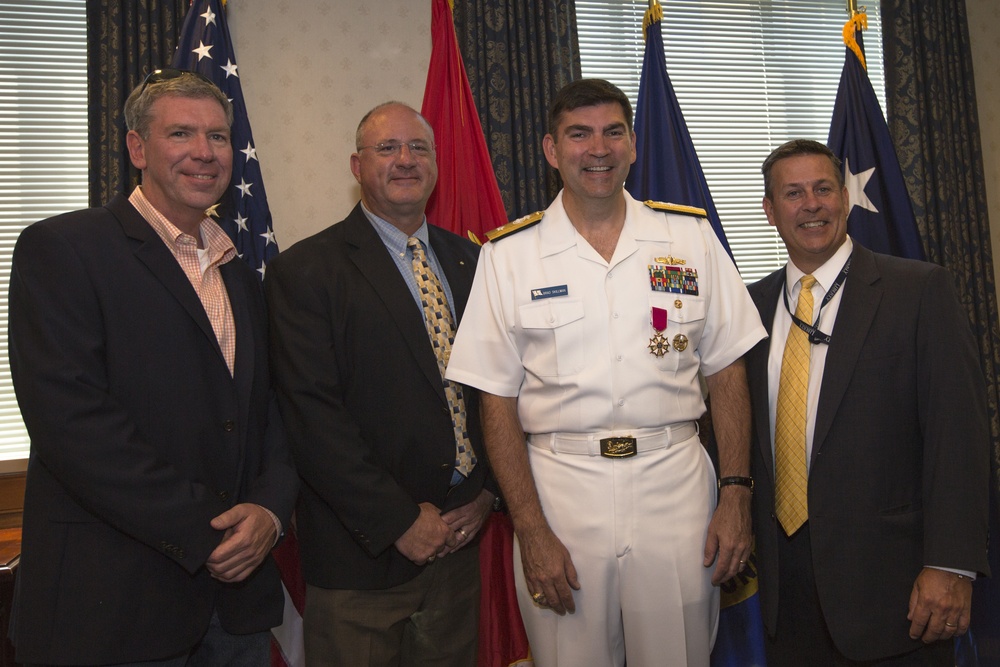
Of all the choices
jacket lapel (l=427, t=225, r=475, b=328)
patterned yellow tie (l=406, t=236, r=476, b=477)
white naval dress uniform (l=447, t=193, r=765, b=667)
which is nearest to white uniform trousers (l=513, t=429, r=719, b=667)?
white naval dress uniform (l=447, t=193, r=765, b=667)

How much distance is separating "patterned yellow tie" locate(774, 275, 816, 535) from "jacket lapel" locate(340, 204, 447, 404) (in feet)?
3.10

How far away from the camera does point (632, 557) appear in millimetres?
1957

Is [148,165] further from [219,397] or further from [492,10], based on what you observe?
[492,10]

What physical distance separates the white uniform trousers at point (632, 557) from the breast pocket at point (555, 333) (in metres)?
0.21

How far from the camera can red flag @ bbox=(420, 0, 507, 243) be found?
3.38 metres

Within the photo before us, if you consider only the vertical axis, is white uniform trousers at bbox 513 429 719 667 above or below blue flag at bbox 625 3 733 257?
below

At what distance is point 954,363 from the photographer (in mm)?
1936

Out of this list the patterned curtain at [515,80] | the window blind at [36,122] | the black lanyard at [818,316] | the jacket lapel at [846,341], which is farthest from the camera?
the patterned curtain at [515,80]

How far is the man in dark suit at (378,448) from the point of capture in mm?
2039

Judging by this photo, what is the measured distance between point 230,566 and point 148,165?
3.29ft

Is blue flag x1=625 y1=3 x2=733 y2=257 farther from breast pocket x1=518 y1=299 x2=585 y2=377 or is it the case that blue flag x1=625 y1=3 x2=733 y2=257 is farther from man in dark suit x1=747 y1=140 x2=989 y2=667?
breast pocket x1=518 y1=299 x2=585 y2=377

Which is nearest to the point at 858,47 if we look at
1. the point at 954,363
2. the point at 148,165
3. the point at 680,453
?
the point at 954,363

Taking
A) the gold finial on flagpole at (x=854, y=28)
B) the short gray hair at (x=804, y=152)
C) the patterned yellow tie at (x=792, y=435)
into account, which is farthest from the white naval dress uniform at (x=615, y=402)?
the gold finial on flagpole at (x=854, y=28)

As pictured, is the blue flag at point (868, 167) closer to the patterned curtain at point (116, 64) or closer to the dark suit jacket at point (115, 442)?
the dark suit jacket at point (115, 442)
